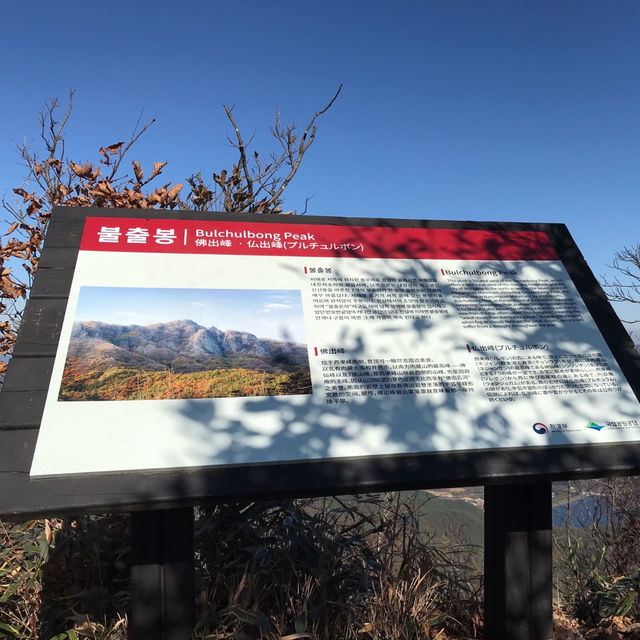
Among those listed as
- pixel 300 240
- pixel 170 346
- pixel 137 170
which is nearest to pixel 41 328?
pixel 170 346

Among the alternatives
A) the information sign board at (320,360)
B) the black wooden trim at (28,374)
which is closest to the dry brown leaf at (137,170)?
the information sign board at (320,360)

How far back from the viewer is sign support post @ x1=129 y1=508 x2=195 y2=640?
2035 mm

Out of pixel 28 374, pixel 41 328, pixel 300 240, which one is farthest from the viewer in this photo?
pixel 300 240

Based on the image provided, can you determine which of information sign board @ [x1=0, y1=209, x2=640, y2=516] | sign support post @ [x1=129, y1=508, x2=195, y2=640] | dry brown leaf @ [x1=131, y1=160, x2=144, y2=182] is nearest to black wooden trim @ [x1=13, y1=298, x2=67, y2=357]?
information sign board @ [x1=0, y1=209, x2=640, y2=516]

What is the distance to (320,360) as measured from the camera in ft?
7.25

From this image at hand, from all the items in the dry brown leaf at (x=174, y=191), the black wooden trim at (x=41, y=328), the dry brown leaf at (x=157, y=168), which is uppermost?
the dry brown leaf at (x=157, y=168)

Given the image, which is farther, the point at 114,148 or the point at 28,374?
the point at 114,148

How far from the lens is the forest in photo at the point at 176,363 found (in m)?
2.04

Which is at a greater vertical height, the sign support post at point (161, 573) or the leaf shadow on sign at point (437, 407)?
the leaf shadow on sign at point (437, 407)

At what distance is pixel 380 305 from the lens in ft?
8.03

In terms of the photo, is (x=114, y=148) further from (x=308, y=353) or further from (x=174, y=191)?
(x=308, y=353)

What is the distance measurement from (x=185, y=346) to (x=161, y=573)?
84 centimetres

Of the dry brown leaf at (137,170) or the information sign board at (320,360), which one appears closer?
the information sign board at (320,360)

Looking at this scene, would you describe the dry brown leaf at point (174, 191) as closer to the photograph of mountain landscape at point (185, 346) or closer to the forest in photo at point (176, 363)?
the photograph of mountain landscape at point (185, 346)
